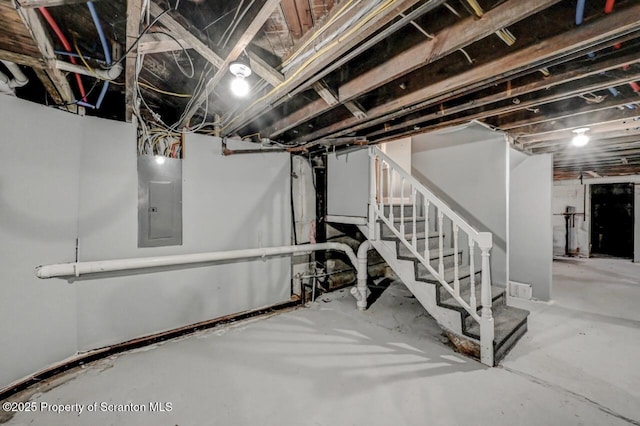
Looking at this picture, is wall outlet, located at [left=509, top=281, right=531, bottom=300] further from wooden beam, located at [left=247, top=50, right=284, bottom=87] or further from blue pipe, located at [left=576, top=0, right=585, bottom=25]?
wooden beam, located at [left=247, top=50, right=284, bottom=87]

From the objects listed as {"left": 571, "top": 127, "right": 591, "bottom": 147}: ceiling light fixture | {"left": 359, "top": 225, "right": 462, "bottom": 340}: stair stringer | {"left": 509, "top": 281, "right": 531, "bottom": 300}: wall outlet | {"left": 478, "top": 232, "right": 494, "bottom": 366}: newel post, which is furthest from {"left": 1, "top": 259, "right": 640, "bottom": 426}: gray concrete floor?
{"left": 571, "top": 127, "right": 591, "bottom": 147}: ceiling light fixture

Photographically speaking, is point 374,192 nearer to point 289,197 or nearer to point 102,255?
point 289,197

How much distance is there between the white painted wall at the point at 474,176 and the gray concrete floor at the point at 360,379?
41.4 inches

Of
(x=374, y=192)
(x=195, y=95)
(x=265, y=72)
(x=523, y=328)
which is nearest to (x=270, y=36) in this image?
(x=265, y=72)

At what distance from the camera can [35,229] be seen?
75.9 inches

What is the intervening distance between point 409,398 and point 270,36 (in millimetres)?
2448

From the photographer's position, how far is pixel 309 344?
2438mm

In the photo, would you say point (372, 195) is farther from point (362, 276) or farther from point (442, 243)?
point (362, 276)

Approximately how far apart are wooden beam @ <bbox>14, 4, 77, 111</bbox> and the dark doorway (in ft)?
34.4

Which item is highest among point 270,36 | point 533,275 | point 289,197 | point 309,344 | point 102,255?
point 270,36

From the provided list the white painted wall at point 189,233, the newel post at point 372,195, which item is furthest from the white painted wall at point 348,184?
the white painted wall at point 189,233

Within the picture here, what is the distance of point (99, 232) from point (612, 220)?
10.9 m

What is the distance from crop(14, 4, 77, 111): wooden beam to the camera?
1.17 metres

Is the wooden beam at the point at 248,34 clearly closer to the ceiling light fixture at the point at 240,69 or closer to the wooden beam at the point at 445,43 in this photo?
the ceiling light fixture at the point at 240,69
